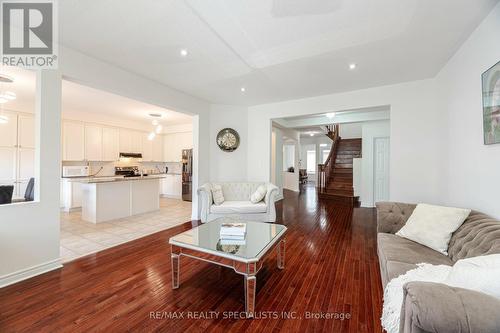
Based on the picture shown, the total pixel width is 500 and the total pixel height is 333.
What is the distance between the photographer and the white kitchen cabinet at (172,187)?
7246 mm

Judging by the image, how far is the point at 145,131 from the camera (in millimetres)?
7129

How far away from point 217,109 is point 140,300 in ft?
13.3

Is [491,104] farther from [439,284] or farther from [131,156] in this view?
[131,156]

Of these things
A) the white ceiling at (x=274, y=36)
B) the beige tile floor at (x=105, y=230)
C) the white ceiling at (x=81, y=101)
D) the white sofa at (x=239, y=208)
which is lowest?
the beige tile floor at (x=105, y=230)

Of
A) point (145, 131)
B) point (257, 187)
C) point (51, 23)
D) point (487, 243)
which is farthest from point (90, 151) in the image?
point (487, 243)

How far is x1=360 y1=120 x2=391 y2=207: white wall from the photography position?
5.54 metres

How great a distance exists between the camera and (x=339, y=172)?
7.61 meters

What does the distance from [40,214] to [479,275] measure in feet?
12.2

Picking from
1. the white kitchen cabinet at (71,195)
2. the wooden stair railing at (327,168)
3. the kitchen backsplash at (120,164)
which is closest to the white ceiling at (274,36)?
the white kitchen cabinet at (71,195)

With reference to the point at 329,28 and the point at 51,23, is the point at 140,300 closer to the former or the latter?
the point at 51,23

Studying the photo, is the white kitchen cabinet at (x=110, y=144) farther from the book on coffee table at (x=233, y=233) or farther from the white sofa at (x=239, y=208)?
the book on coffee table at (x=233, y=233)

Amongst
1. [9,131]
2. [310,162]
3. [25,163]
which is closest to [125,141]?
[25,163]

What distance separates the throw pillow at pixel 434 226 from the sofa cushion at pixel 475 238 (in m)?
0.04

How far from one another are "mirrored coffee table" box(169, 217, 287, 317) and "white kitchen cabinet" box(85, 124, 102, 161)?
5146 millimetres
